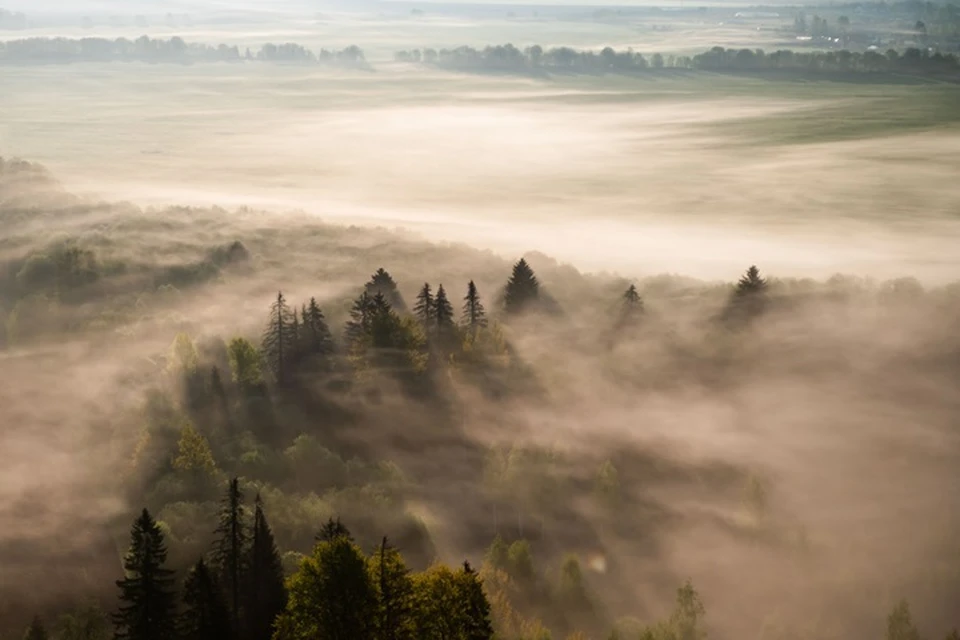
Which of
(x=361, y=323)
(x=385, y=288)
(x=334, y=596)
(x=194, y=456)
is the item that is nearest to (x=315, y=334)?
(x=361, y=323)

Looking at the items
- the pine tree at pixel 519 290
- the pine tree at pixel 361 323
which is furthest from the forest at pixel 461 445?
the pine tree at pixel 361 323

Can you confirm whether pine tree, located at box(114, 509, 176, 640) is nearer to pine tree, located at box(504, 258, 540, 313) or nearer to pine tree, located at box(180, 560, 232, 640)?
pine tree, located at box(180, 560, 232, 640)

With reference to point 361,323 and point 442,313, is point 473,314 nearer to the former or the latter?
point 442,313

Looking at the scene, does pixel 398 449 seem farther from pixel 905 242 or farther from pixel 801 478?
pixel 905 242

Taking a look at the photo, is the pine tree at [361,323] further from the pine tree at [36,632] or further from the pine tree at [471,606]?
the pine tree at [471,606]

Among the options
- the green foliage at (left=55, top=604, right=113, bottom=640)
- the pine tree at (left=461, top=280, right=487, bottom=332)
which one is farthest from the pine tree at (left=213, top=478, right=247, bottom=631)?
the pine tree at (left=461, top=280, right=487, bottom=332)

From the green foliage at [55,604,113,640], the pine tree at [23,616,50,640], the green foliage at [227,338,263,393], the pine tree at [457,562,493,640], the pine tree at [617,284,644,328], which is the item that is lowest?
the green foliage at [55,604,113,640]
